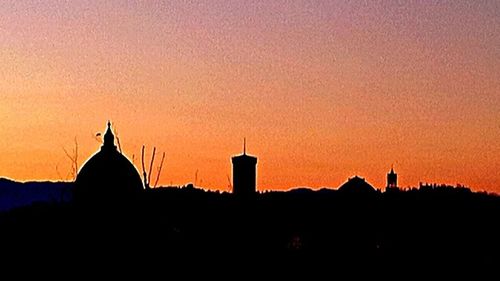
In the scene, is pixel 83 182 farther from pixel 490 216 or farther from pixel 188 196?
pixel 490 216

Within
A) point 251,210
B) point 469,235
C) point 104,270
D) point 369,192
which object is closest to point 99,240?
point 104,270

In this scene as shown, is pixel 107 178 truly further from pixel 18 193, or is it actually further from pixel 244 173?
pixel 18 193

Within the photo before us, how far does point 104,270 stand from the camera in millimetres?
41062

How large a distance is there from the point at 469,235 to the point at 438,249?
977 mm

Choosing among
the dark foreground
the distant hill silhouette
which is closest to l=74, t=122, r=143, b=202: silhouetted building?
the dark foreground

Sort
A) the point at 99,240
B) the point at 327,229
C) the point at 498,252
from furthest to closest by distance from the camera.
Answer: the point at 99,240 → the point at 327,229 → the point at 498,252

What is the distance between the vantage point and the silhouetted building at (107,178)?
48.5 meters

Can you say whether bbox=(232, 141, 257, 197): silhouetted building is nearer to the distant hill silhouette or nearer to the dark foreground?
the dark foreground

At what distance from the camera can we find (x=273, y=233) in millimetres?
41156

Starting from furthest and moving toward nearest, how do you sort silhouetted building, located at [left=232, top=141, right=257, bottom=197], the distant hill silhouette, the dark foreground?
1. the distant hill silhouette
2. silhouetted building, located at [left=232, top=141, right=257, bottom=197]
3. the dark foreground

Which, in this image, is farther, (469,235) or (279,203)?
(279,203)

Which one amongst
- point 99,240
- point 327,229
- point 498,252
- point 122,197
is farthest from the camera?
point 122,197

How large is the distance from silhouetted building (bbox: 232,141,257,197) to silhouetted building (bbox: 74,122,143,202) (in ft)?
10.9

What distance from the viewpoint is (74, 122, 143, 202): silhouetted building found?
A: 1911 inches
